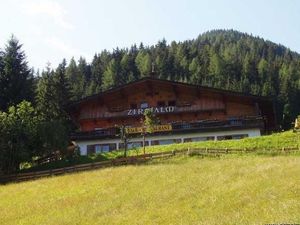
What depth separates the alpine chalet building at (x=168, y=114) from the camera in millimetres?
51938

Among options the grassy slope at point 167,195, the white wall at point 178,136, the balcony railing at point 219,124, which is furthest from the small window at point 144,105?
the grassy slope at point 167,195

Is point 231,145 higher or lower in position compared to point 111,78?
lower

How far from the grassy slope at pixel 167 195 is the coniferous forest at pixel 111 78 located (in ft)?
32.5

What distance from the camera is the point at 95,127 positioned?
58.2 m

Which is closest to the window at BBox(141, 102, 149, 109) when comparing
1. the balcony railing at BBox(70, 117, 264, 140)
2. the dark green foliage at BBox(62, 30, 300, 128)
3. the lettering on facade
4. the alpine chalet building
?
the alpine chalet building

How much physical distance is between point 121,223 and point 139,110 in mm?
37329

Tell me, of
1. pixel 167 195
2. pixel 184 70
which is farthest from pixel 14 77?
pixel 184 70

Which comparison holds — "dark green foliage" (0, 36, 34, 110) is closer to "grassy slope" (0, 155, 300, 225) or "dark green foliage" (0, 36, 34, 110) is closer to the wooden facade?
the wooden facade

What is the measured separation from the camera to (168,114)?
56.0 meters

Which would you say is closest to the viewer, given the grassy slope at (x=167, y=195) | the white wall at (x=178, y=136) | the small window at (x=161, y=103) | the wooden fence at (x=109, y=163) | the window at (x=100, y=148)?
the grassy slope at (x=167, y=195)

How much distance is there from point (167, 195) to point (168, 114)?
32.4 metres

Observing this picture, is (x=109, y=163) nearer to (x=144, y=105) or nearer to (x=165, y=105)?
(x=165, y=105)

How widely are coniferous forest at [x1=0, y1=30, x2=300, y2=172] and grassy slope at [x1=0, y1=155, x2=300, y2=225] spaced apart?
390 inches

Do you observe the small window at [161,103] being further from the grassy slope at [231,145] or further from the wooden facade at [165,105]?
the grassy slope at [231,145]
